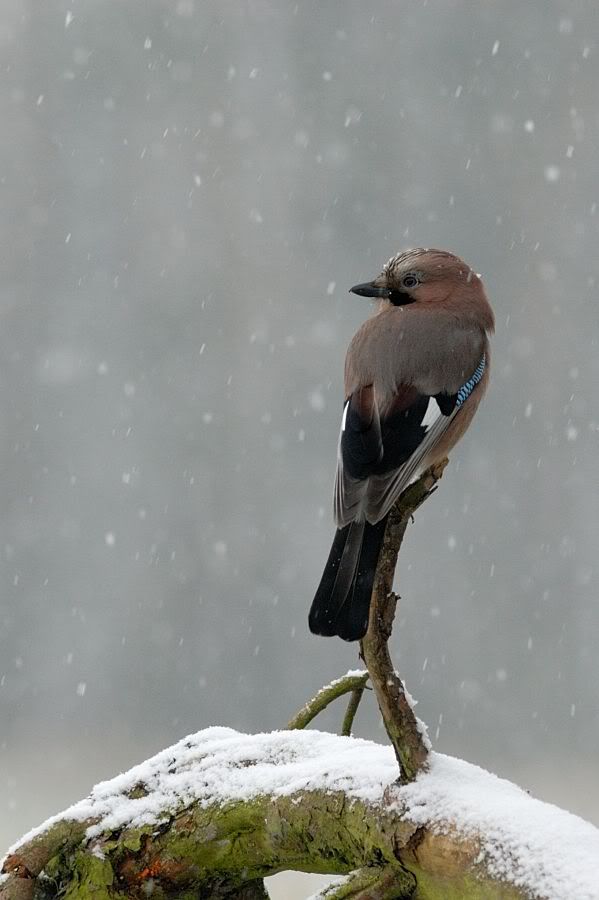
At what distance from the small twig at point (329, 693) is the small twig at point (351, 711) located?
3 cm

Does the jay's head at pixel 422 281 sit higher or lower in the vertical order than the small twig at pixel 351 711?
higher

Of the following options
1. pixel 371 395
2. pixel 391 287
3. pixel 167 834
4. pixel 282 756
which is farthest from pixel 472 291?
pixel 167 834

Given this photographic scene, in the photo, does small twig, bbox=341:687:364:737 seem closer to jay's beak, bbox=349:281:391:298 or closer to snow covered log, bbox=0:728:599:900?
snow covered log, bbox=0:728:599:900

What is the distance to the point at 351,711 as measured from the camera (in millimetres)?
1498

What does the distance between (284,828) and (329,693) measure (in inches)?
9.7

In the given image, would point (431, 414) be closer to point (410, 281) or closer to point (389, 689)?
point (410, 281)

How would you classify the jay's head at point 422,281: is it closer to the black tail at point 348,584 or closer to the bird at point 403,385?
the bird at point 403,385

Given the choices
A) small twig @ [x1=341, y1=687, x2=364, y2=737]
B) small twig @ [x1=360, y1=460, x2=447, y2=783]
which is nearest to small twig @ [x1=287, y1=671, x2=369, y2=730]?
small twig @ [x1=341, y1=687, x2=364, y2=737]

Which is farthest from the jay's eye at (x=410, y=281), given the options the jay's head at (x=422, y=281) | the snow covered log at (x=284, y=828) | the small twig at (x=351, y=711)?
the snow covered log at (x=284, y=828)

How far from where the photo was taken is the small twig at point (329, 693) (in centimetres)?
144

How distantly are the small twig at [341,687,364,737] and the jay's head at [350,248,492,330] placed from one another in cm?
108

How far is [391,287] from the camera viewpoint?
2.37 meters

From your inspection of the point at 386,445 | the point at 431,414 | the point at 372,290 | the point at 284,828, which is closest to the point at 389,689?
the point at 284,828

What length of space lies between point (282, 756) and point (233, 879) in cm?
16
